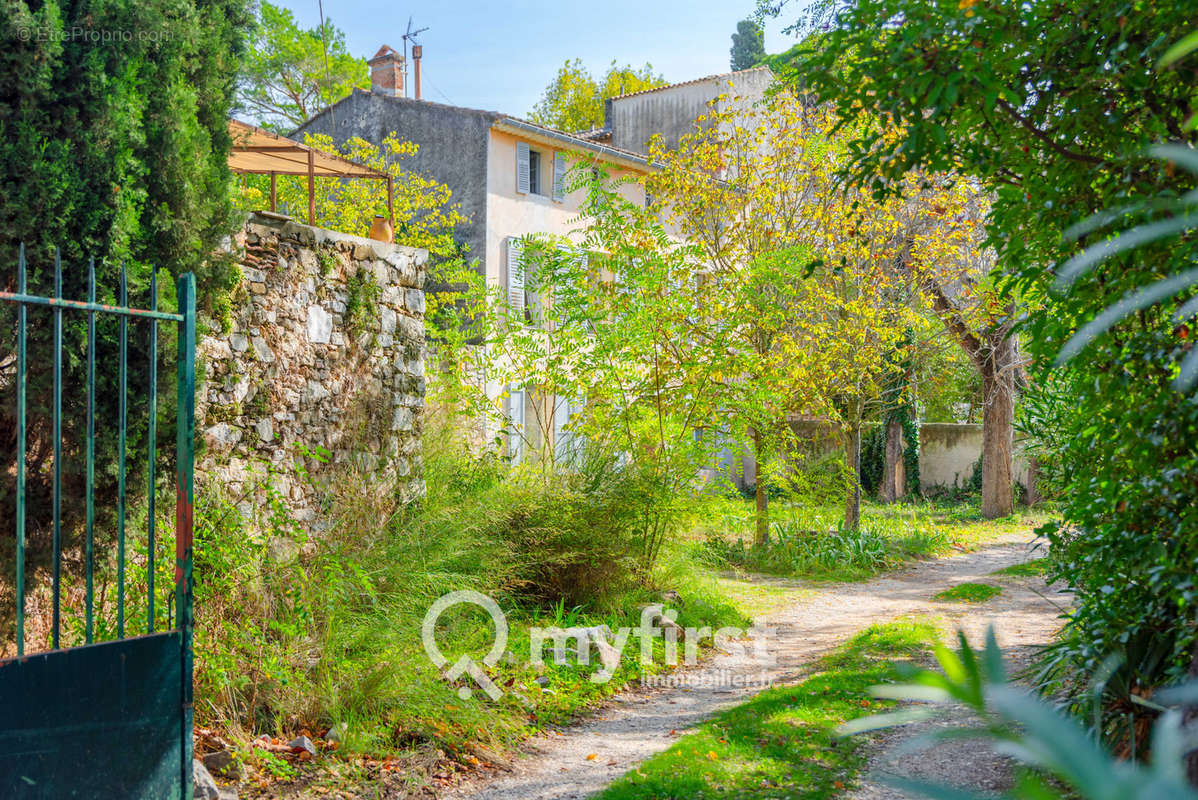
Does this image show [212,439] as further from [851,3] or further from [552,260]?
[851,3]

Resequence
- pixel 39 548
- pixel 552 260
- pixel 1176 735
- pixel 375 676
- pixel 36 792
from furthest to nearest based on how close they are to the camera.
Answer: pixel 552 260 → pixel 375 676 → pixel 39 548 → pixel 36 792 → pixel 1176 735

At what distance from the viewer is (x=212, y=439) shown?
586cm

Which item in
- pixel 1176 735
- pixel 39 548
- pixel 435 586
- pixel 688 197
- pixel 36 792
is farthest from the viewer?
pixel 688 197

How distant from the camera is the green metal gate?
3225 millimetres

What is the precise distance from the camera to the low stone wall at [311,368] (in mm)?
6039

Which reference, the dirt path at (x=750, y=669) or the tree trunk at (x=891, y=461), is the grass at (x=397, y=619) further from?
the tree trunk at (x=891, y=461)

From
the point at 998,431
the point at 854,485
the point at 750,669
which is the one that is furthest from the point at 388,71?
the point at 750,669

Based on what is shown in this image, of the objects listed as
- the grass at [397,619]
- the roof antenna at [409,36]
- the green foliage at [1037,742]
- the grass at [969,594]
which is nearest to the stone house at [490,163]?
the roof antenna at [409,36]

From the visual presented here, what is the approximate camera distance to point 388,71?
21062mm

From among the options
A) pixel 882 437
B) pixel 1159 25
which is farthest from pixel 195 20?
pixel 882 437

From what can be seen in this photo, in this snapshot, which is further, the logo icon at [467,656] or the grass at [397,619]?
the logo icon at [467,656]

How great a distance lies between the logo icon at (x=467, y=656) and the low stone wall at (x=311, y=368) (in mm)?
1224

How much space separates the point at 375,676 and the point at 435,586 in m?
0.99

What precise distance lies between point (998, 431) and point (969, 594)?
304 inches
